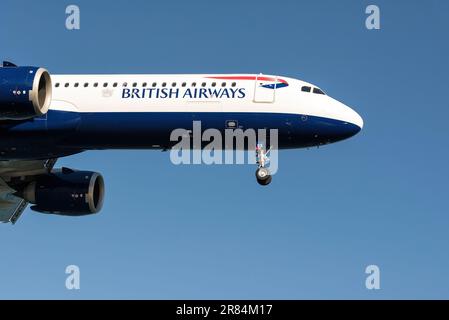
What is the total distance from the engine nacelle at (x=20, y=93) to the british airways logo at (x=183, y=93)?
510cm

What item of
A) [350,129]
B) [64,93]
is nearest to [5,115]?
[64,93]

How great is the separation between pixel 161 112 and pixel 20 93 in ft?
23.9

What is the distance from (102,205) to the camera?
60844 mm

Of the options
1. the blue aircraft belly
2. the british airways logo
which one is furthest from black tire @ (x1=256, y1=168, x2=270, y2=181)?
the british airways logo

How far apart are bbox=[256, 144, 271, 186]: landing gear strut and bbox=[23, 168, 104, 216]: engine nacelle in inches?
Answer: 473

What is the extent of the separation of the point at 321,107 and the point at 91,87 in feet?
38.9

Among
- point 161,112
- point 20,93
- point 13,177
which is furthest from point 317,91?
point 13,177

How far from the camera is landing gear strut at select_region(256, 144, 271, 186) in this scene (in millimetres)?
51312

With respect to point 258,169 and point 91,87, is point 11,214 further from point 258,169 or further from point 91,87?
point 258,169

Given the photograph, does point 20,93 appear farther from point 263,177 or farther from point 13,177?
point 263,177

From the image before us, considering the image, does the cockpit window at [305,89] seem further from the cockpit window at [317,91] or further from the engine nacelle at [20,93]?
the engine nacelle at [20,93]

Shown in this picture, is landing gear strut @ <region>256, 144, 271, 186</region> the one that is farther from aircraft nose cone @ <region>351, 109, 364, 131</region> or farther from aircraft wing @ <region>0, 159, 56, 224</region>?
aircraft wing @ <region>0, 159, 56, 224</region>

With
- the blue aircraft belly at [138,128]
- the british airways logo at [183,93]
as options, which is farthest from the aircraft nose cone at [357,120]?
the british airways logo at [183,93]

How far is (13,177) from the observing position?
60.0 metres
